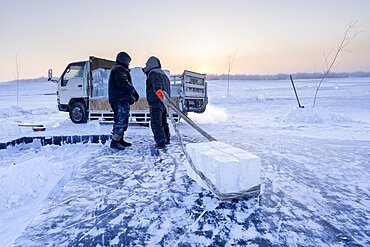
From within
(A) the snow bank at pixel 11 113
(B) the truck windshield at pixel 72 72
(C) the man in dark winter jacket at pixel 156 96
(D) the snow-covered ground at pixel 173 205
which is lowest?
(D) the snow-covered ground at pixel 173 205

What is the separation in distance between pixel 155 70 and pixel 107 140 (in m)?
2.64

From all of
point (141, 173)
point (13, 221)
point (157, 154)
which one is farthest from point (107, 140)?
point (13, 221)

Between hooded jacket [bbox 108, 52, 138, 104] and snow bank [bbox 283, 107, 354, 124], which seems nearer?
hooded jacket [bbox 108, 52, 138, 104]

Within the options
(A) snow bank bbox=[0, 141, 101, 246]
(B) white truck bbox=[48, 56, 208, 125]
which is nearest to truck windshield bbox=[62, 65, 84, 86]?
(B) white truck bbox=[48, 56, 208, 125]

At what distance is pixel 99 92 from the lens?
9.22 metres

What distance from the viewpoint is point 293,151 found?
503 centimetres

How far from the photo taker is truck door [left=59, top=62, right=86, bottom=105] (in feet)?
30.7

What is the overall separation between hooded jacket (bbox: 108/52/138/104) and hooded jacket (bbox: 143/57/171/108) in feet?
1.24

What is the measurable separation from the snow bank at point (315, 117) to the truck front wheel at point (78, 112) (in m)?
7.72

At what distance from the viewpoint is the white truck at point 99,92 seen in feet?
29.0

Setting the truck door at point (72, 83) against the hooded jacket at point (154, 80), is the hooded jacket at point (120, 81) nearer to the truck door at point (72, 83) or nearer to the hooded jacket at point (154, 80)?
the hooded jacket at point (154, 80)

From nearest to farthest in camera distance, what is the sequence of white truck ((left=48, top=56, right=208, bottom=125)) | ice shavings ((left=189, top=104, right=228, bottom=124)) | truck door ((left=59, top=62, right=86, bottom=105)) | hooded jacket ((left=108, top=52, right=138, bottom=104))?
1. hooded jacket ((left=108, top=52, right=138, bottom=104))
2. white truck ((left=48, top=56, right=208, bottom=125))
3. truck door ((left=59, top=62, right=86, bottom=105))
4. ice shavings ((left=189, top=104, right=228, bottom=124))

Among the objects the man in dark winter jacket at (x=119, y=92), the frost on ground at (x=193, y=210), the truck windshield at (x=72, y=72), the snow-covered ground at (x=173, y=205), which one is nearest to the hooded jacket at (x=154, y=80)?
the man in dark winter jacket at (x=119, y=92)

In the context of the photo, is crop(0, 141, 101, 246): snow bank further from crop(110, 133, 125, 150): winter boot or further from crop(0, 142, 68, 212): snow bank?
crop(110, 133, 125, 150): winter boot
